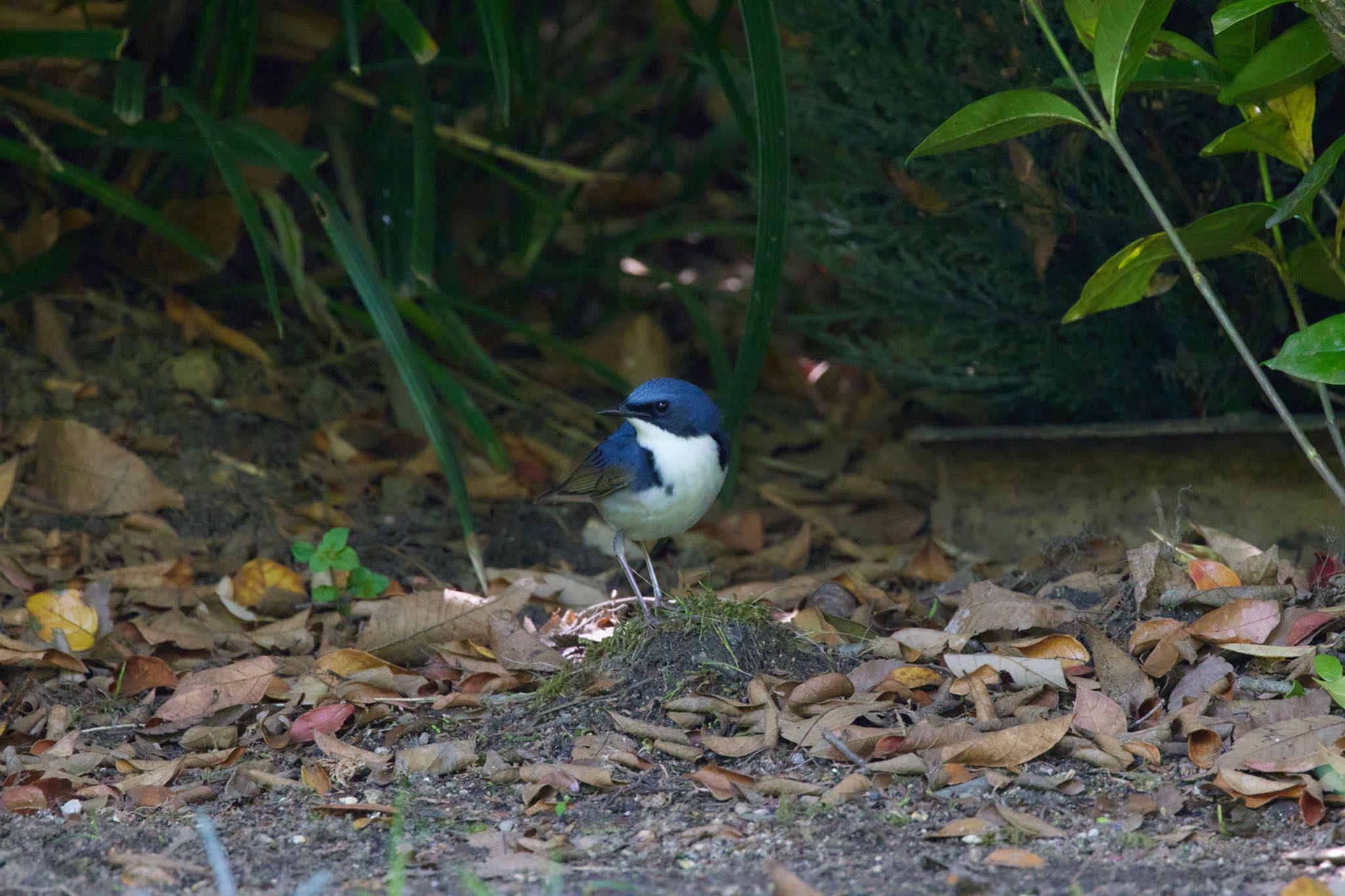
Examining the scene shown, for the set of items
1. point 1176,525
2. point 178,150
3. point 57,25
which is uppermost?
point 57,25

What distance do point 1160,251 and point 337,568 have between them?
108 inches

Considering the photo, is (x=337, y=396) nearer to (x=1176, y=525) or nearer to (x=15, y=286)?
(x=15, y=286)

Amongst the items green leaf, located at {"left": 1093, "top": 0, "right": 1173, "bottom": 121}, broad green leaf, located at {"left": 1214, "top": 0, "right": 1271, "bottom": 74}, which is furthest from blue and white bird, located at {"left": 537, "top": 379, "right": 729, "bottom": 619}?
broad green leaf, located at {"left": 1214, "top": 0, "right": 1271, "bottom": 74}

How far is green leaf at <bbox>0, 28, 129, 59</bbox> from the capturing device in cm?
449

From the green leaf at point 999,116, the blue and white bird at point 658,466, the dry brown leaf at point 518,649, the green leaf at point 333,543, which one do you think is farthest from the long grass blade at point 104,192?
the green leaf at point 999,116

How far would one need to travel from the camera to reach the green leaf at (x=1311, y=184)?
308 cm

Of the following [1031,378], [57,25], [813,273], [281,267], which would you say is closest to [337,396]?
[281,267]

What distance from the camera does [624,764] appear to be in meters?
3.19

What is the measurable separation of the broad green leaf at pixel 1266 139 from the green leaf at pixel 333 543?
2.85 m

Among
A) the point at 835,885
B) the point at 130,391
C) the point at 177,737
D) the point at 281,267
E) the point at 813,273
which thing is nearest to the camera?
the point at 835,885

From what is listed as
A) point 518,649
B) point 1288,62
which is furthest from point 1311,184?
point 518,649

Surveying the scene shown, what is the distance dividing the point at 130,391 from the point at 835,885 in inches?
151

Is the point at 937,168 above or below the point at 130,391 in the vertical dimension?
above

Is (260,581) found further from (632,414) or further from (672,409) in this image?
(672,409)
